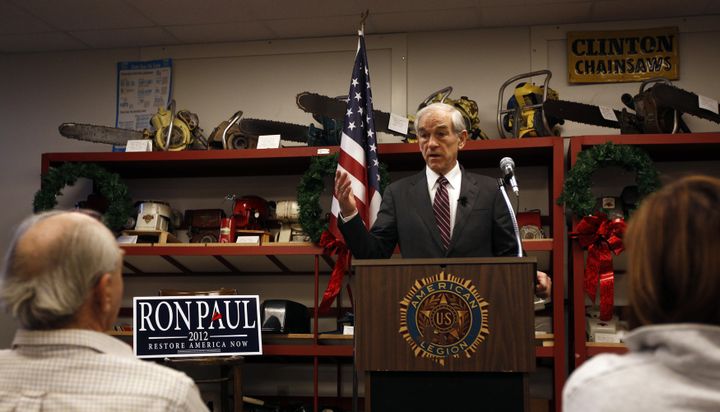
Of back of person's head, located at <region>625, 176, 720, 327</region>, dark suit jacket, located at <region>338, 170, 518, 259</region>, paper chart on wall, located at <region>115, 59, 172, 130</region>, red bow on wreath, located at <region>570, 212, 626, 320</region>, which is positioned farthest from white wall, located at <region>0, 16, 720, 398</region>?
back of person's head, located at <region>625, 176, 720, 327</region>

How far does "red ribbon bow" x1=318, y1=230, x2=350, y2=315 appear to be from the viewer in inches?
191

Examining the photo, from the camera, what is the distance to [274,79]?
5777 mm

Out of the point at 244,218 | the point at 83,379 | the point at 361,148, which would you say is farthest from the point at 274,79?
the point at 83,379

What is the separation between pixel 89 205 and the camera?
5.56 meters

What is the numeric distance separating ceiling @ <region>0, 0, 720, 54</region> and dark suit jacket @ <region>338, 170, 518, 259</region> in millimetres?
2145

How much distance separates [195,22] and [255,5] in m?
0.53

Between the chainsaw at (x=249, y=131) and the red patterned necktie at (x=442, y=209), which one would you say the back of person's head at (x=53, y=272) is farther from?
the chainsaw at (x=249, y=131)

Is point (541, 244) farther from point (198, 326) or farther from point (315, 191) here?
point (198, 326)

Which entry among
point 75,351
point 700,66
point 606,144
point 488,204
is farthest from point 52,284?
point 700,66

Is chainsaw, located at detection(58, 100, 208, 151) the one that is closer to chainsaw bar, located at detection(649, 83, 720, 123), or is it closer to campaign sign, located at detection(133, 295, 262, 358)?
campaign sign, located at detection(133, 295, 262, 358)

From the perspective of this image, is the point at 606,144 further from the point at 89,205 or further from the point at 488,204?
the point at 89,205

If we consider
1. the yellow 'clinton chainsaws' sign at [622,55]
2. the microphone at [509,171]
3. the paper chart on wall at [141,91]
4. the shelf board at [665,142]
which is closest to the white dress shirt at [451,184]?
the microphone at [509,171]

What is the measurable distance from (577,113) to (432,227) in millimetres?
2101

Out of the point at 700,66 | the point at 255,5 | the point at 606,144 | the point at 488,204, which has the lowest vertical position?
the point at 488,204
